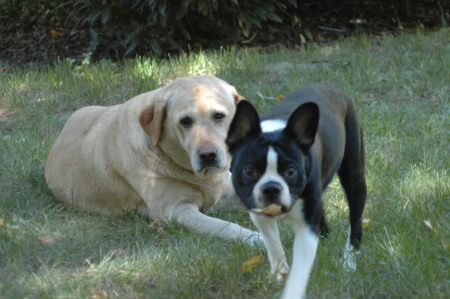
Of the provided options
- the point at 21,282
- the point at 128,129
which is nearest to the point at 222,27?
the point at 128,129

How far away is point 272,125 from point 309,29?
7.19m

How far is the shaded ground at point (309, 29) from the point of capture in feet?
32.4

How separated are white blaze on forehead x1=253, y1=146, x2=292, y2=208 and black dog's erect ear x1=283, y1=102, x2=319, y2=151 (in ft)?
0.47

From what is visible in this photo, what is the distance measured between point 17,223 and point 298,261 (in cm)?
235

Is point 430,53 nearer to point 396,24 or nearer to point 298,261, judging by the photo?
point 396,24

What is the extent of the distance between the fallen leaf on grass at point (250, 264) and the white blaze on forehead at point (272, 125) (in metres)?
0.78

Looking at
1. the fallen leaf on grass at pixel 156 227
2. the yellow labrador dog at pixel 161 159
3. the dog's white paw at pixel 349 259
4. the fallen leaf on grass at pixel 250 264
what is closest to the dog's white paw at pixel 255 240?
the yellow labrador dog at pixel 161 159

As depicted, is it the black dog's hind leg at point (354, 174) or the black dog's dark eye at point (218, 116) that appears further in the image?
the black dog's dark eye at point (218, 116)

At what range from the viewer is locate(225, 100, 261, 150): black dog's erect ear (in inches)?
122

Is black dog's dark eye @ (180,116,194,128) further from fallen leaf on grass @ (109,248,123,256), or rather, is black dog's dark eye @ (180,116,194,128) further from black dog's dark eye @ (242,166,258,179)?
black dog's dark eye @ (242,166,258,179)

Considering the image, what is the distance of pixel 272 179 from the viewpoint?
2969mm

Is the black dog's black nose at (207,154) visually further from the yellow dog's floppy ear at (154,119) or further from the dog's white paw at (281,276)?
the dog's white paw at (281,276)

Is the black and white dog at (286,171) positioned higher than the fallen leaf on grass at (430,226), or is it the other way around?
the black and white dog at (286,171)

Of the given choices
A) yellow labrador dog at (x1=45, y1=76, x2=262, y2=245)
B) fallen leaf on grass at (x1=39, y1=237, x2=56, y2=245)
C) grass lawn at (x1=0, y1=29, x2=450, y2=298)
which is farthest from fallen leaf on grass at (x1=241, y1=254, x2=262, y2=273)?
fallen leaf on grass at (x1=39, y1=237, x2=56, y2=245)
